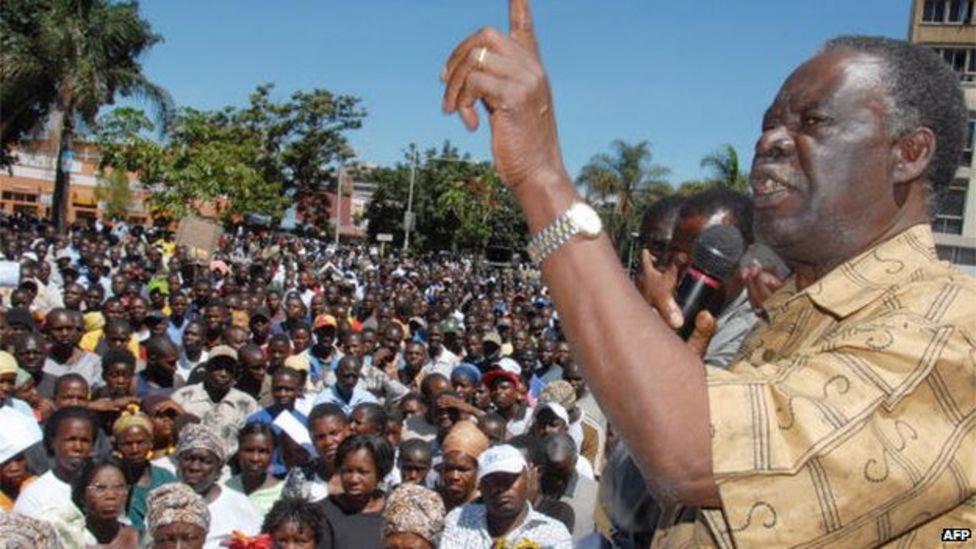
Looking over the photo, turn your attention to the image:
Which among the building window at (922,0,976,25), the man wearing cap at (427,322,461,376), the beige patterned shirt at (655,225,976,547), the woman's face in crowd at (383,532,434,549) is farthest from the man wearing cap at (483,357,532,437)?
the building window at (922,0,976,25)

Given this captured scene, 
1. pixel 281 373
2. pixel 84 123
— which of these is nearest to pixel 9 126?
pixel 84 123

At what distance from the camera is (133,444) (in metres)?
5.14

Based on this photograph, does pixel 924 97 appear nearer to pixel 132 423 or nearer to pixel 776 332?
pixel 776 332

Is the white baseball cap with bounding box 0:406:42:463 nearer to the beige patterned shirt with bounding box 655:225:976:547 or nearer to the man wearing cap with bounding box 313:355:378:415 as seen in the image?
the man wearing cap with bounding box 313:355:378:415

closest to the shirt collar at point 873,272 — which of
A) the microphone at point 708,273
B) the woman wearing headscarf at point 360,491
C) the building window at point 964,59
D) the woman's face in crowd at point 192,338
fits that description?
the microphone at point 708,273

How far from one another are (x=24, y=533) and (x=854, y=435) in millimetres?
3101

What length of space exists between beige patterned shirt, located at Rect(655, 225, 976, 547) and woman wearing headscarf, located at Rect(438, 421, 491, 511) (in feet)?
12.7

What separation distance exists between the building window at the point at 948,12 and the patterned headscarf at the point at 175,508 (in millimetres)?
35350

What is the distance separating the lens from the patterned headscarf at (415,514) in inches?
163

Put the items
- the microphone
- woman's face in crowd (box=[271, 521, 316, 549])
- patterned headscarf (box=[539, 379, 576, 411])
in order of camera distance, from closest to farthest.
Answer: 1. the microphone
2. woman's face in crowd (box=[271, 521, 316, 549])
3. patterned headscarf (box=[539, 379, 576, 411])

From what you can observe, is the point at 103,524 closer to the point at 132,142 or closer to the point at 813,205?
the point at 813,205

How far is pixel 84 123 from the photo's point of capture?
29188 mm

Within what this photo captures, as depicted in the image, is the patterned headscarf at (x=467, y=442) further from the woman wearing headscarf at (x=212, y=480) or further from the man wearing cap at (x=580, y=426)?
the man wearing cap at (x=580, y=426)

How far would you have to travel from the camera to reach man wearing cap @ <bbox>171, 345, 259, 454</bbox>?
619cm
